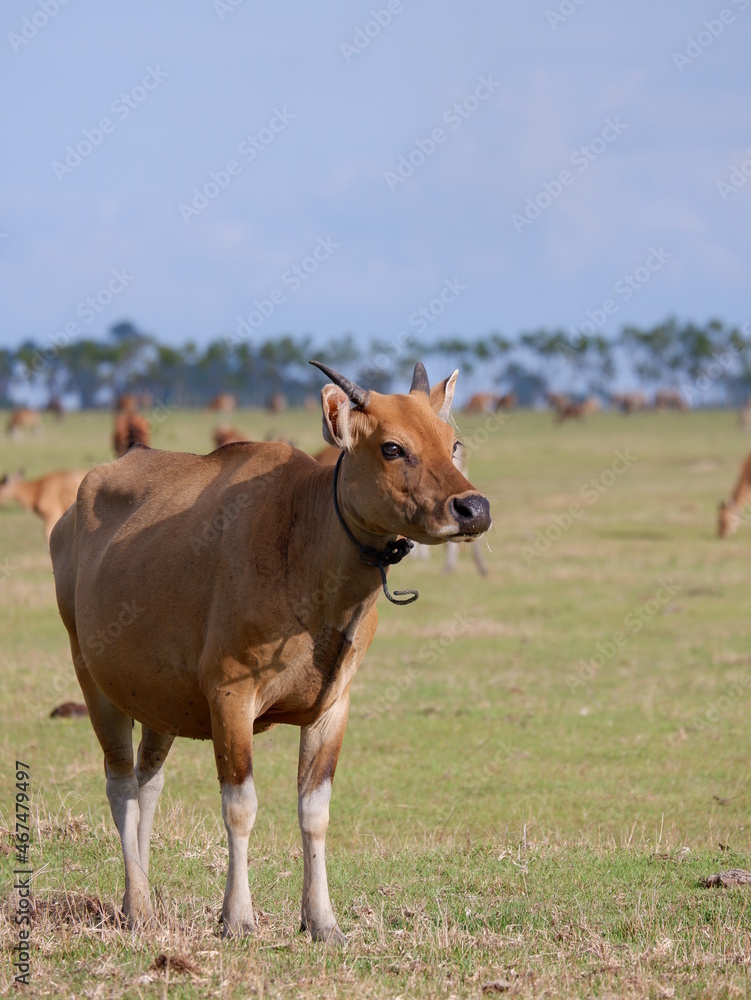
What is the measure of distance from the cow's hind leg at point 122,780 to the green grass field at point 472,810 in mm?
150

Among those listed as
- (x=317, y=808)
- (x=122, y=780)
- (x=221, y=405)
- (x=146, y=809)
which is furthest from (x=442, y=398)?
(x=221, y=405)

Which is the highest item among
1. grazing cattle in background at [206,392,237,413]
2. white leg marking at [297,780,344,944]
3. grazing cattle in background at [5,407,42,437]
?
grazing cattle in background at [206,392,237,413]

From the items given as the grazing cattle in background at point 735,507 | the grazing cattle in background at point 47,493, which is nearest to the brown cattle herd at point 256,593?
the grazing cattle in background at point 47,493

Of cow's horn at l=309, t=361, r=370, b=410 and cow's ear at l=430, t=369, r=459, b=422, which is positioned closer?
cow's horn at l=309, t=361, r=370, b=410

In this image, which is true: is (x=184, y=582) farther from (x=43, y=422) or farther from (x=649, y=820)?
(x=43, y=422)

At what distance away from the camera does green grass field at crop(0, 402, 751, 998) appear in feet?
17.6

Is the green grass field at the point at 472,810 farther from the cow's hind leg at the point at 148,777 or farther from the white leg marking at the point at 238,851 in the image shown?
the cow's hind leg at the point at 148,777

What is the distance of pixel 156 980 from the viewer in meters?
5.12

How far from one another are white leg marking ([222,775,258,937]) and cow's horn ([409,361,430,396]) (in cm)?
191

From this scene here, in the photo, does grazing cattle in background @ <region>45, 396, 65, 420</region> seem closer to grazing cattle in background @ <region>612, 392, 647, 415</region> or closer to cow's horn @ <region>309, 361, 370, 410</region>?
grazing cattle in background @ <region>612, 392, 647, 415</region>

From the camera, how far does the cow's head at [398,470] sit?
5.21 m

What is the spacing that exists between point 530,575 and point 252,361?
92.3 m

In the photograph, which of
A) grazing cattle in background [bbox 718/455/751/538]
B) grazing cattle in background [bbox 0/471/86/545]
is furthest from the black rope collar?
grazing cattle in background [bbox 718/455/751/538]

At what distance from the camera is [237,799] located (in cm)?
562
